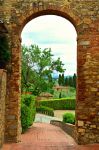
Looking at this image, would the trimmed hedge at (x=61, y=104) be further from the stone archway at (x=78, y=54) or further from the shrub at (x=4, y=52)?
the shrub at (x=4, y=52)

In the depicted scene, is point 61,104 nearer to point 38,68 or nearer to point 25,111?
point 38,68

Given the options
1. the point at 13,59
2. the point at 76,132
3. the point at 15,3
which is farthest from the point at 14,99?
the point at 15,3

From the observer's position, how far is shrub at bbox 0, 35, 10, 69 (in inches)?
539

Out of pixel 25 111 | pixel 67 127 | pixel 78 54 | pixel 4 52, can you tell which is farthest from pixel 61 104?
pixel 4 52

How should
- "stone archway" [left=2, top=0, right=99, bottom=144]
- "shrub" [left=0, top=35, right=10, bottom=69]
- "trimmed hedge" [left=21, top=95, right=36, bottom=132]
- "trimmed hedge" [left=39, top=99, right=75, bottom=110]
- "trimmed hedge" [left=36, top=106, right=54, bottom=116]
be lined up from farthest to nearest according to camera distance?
"trimmed hedge" [left=39, top=99, right=75, bottom=110] → "trimmed hedge" [left=36, top=106, right=54, bottom=116] → "trimmed hedge" [left=21, top=95, right=36, bottom=132] → "stone archway" [left=2, top=0, right=99, bottom=144] → "shrub" [left=0, top=35, right=10, bottom=69]

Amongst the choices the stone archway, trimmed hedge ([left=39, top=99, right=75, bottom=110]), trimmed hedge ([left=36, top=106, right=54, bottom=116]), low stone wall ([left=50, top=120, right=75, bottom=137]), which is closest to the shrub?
the stone archway

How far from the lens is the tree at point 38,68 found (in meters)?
46.3

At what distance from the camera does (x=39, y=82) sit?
48625mm

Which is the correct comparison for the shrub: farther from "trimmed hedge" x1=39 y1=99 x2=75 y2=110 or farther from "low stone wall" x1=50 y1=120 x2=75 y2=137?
"trimmed hedge" x1=39 y1=99 x2=75 y2=110

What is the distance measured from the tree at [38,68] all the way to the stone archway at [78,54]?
30.0 metres

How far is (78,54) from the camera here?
14305 mm

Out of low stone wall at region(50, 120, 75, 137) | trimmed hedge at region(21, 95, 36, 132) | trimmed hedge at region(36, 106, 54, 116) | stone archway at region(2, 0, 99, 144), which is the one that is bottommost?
trimmed hedge at region(36, 106, 54, 116)

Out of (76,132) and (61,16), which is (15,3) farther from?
(76,132)

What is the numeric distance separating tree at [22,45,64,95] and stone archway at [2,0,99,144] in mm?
29973
